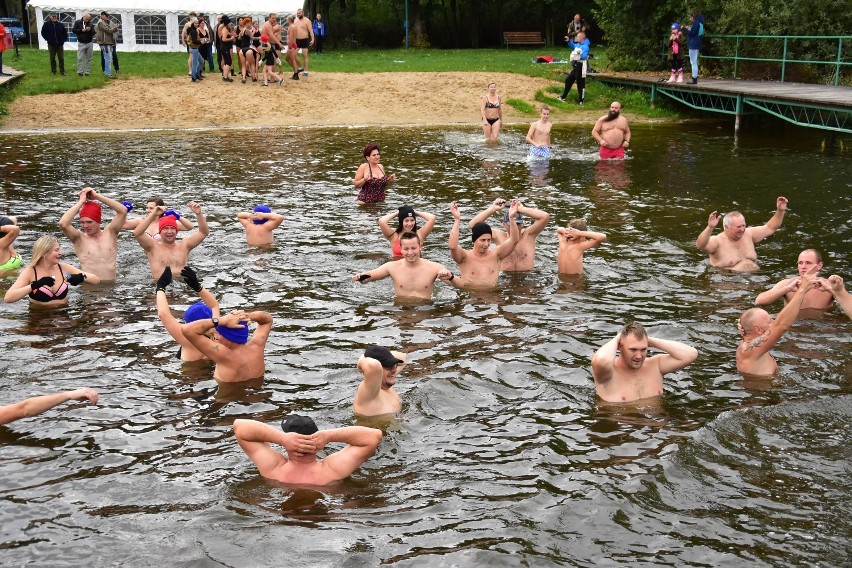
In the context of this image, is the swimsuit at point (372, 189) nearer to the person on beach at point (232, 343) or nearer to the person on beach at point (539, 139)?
the person on beach at point (539, 139)

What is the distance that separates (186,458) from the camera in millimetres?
8406

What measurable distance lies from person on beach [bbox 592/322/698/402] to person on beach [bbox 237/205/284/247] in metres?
6.95

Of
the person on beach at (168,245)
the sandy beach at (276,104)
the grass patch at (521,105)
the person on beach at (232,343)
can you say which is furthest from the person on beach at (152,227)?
the grass patch at (521,105)

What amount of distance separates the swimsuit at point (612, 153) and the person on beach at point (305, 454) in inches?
649

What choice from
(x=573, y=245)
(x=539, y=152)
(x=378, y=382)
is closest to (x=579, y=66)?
(x=539, y=152)

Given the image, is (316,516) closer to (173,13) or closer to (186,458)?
(186,458)

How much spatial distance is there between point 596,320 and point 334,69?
2586cm

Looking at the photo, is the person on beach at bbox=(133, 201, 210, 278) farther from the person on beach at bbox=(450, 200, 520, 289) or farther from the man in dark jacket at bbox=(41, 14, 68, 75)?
the man in dark jacket at bbox=(41, 14, 68, 75)

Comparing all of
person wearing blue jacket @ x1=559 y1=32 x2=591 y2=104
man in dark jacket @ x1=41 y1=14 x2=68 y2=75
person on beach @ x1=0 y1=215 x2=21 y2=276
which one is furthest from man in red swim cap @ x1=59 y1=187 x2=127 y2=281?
person wearing blue jacket @ x1=559 y1=32 x2=591 y2=104

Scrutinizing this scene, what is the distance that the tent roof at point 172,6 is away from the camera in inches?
1630

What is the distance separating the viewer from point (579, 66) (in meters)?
31.6

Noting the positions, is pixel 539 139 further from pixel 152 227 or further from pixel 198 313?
pixel 198 313

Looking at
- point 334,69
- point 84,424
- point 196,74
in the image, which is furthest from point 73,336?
point 334,69

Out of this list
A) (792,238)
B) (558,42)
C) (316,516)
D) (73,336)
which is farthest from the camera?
(558,42)
